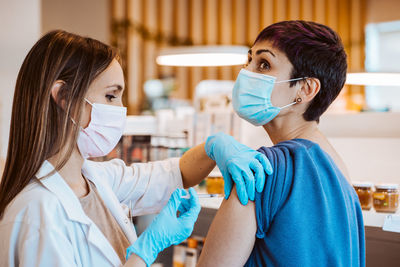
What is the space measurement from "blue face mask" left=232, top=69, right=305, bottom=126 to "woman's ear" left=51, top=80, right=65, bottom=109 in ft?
1.78

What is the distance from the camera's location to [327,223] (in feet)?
3.55

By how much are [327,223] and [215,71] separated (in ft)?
17.8

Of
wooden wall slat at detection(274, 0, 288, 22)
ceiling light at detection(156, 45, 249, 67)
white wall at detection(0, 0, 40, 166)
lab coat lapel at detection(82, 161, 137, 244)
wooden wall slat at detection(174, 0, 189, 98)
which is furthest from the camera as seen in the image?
wooden wall slat at detection(274, 0, 288, 22)

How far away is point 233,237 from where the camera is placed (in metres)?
1.11

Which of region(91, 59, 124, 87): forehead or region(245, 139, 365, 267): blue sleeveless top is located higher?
region(91, 59, 124, 87): forehead

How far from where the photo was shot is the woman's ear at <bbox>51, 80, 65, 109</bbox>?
3.99 feet

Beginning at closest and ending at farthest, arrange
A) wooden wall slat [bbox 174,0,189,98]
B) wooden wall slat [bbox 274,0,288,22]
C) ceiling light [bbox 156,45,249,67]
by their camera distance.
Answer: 1. ceiling light [bbox 156,45,249,67]
2. wooden wall slat [bbox 174,0,189,98]
3. wooden wall slat [bbox 274,0,288,22]

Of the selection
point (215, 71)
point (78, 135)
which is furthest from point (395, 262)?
point (215, 71)

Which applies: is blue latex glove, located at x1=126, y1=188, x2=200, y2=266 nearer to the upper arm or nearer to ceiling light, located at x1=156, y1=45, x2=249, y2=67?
the upper arm

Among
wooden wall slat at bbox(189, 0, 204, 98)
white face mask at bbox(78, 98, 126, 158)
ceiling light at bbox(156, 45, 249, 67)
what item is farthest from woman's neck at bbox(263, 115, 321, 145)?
wooden wall slat at bbox(189, 0, 204, 98)

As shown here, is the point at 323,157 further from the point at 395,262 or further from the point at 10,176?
the point at 395,262

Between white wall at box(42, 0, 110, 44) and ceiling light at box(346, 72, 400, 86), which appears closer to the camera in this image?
ceiling light at box(346, 72, 400, 86)

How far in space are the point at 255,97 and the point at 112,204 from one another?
0.57 m

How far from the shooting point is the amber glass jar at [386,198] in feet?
5.89
